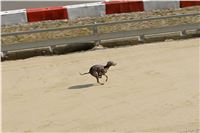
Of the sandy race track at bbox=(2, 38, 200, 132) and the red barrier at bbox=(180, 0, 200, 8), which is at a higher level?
the red barrier at bbox=(180, 0, 200, 8)

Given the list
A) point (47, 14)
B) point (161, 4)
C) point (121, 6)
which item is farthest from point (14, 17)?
point (161, 4)

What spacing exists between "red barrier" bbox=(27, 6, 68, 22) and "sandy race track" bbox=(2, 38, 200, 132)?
2842mm

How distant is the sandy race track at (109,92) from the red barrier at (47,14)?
284 cm

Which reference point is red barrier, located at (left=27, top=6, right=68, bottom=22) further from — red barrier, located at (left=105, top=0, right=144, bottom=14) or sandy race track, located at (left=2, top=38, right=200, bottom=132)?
sandy race track, located at (left=2, top=38, right=200, bottom=132)

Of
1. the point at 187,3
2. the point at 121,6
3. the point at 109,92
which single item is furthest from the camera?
the point at 187,3

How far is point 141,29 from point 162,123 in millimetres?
6060

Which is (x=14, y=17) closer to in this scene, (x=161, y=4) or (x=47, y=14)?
(x=47, y=14)

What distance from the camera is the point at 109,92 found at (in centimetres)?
949

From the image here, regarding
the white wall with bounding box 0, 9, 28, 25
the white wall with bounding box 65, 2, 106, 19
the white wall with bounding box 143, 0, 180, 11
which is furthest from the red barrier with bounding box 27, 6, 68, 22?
the white wall with bounding box 143, 0, 180, 11

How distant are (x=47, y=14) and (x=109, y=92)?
6.63m

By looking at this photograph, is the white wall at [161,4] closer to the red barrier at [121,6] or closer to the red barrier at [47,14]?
the red barrier at [121,6]

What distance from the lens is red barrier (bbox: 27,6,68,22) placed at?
15484 mm

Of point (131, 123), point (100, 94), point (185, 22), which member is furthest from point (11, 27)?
point (131, 123)

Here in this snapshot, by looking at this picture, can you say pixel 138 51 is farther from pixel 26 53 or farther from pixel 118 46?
pixel 26 53
